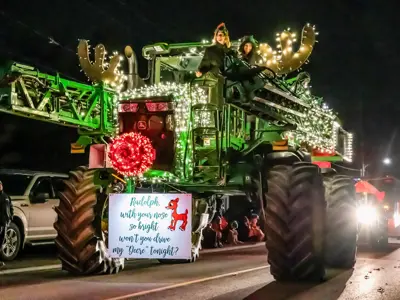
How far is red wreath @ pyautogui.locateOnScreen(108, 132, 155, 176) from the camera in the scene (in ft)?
30.7

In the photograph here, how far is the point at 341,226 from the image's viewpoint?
13430 mm

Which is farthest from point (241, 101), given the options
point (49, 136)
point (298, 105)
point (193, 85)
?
point (49, 136)

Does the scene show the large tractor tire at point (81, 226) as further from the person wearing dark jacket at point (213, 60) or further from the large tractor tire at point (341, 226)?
the large tractor tire at point (341, 226)

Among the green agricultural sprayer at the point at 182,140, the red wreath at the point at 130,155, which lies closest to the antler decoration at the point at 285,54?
the green agricultural sprayer at the point at 182,140

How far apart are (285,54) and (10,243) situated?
7.09 m

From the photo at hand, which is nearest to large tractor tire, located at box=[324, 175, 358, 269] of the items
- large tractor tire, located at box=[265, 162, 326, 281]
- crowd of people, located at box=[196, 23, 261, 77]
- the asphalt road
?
the asphalt road

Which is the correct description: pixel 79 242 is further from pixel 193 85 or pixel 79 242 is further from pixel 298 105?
pixel 298 105

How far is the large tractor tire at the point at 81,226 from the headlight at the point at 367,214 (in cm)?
1138

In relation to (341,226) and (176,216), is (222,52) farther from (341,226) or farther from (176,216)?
(341,226)

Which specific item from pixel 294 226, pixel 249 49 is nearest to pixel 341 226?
pixel 294 226

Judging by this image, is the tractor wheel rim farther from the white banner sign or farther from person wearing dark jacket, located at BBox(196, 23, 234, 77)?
person wearing dark jacket, located at BBox(196, 23, 234, 77)

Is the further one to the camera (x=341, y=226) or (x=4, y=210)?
(x=341, y=226)

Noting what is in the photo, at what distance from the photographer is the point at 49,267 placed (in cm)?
1370

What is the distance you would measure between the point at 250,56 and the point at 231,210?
1671 cm
